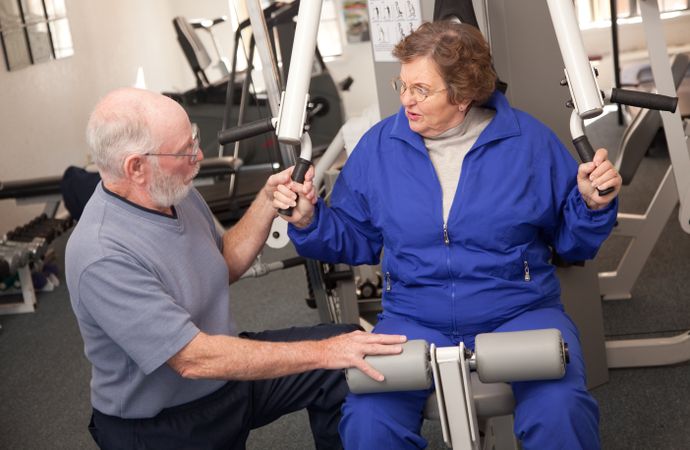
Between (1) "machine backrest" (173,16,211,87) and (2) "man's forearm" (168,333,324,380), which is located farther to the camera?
(1) "machine backrest" (173,16,211,87)

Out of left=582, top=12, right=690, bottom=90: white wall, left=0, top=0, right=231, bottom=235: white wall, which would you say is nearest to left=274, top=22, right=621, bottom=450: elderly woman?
left=0, top=0, right=231, bottom=235: white wall

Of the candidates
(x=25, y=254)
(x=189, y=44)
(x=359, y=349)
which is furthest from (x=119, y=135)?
(x=189, y=44)

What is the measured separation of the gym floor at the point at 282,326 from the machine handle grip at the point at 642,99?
3.27 feet

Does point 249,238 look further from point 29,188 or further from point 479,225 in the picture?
point 29,188

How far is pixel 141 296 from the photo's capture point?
1.76m

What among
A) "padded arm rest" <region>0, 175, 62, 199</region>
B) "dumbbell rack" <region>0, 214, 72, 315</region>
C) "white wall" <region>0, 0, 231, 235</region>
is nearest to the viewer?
"dumbbell rack" <region>0, 214, 72, 315</region>

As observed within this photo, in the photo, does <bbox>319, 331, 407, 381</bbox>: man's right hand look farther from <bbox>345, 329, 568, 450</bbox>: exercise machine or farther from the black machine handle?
the black machine handle

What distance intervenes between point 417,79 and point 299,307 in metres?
2.04

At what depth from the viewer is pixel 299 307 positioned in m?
3.89

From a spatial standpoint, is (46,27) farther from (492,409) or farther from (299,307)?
(492,409)

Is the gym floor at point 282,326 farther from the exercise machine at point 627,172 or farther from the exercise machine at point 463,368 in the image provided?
the exercise machine at point 463,368

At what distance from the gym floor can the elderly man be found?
2.44 feet

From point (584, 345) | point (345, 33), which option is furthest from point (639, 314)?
point (345, 33)

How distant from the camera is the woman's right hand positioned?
1953mm
